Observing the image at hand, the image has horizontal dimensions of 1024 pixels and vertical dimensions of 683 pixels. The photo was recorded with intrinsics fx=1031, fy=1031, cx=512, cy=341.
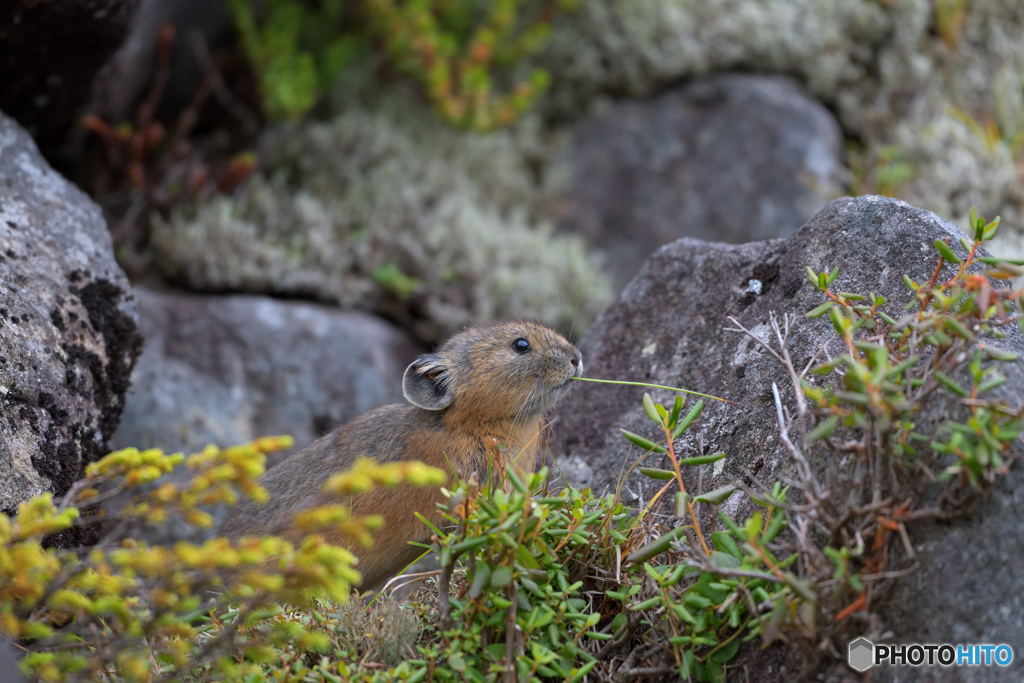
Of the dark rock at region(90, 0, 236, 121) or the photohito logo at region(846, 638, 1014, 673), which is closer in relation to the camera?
the photohito logo at region(846, 638, 1014, 673)

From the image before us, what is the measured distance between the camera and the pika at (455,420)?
5.37m

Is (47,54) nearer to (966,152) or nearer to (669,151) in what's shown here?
(669,151)

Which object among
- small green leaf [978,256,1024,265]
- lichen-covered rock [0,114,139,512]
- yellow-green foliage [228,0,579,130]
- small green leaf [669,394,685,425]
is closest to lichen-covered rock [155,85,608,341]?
yellow-green foliage [228,0,579,130]

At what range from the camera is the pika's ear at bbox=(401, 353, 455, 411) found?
5.41 meters

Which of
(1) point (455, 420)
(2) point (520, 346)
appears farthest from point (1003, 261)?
(1) point (455, 420)

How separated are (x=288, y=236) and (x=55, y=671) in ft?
20.3

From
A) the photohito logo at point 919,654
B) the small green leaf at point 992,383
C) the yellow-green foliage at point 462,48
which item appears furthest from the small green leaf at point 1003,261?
the yellow-green foliage at point 462,48

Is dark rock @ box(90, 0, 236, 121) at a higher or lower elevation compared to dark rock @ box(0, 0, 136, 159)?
lower

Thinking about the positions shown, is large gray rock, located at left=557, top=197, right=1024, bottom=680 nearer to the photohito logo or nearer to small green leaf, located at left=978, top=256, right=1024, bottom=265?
the photohito logo

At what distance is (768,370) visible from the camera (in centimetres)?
A: 449

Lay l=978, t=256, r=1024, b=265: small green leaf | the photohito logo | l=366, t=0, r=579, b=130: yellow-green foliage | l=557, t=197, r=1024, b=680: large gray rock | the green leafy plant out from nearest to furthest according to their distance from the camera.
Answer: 1. the photohito logo
2. l=557, t=197, r=1024, b=680: large gray rock
3. l=978, t=256, r=1024, b=265: small green leaf
4. the green leafy plant
5. l=366, t=0, r=579, b=130: yellow-green foliage

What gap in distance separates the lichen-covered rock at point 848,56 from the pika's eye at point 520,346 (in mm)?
4775

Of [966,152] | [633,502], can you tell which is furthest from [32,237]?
[966,152]

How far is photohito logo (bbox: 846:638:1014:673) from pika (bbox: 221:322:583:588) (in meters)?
2.32
